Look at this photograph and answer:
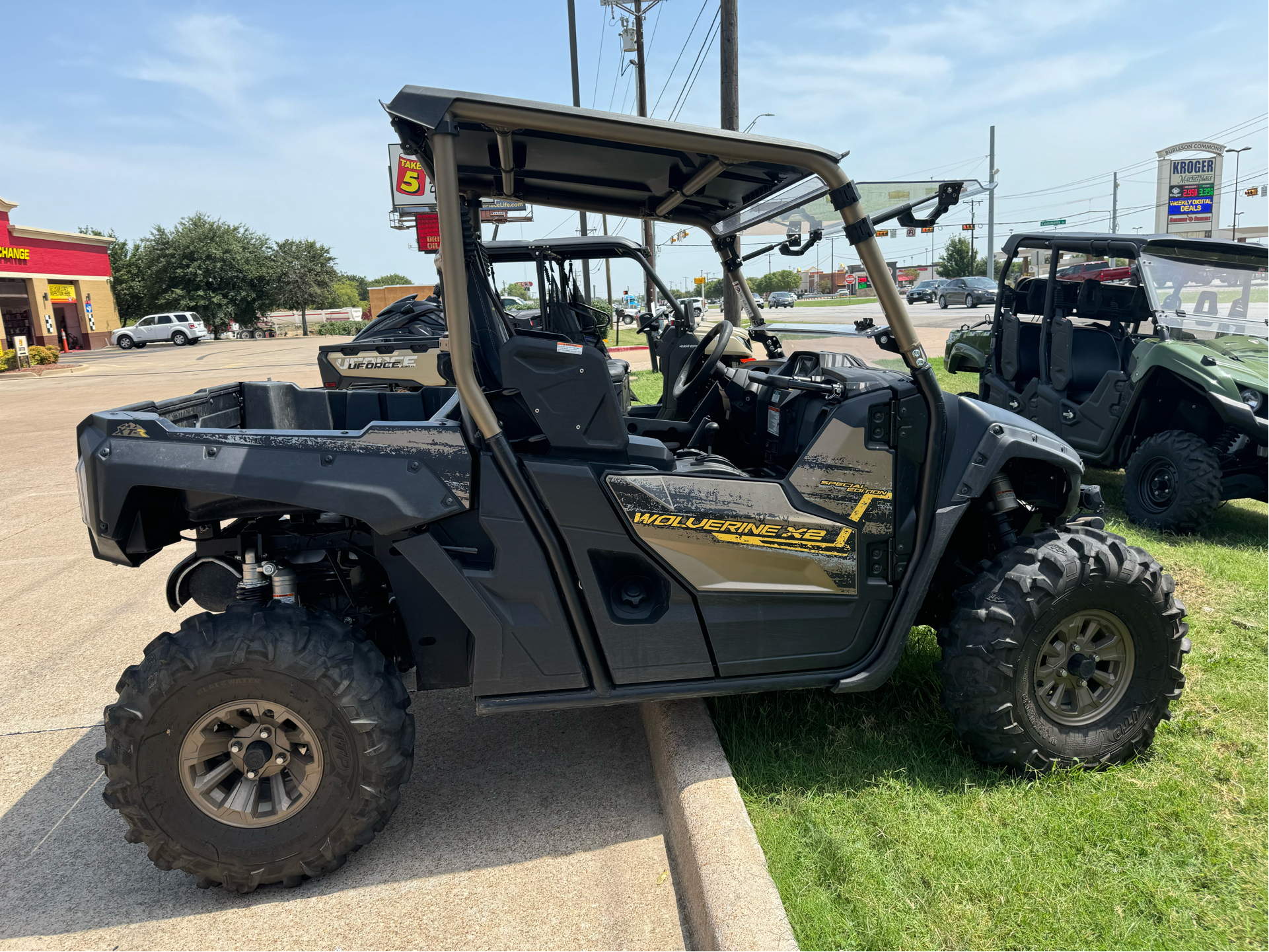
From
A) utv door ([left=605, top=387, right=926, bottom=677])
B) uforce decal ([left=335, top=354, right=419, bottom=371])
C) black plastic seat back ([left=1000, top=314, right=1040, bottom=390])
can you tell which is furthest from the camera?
uforce decal ([left=335, top=354, right=419, bottom=371])

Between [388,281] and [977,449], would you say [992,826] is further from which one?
[388,281]

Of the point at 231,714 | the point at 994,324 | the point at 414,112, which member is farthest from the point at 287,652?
the point at 994,324

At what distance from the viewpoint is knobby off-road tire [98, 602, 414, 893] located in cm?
254

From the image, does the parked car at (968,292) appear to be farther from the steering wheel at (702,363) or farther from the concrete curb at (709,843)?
the concrete curb at (709,843)

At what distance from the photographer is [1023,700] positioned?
116 inches

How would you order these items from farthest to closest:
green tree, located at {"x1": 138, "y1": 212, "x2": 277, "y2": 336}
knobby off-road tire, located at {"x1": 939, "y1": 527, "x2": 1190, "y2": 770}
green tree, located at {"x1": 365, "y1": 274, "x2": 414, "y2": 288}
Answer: green tree, located at {"x1": 365, "y1": 274, "x2": 414, "y2": 288} → green tree, located at {"x1": 138, "y1": 212, "x2": 277, "y2": 336} → knobby off-road tire, located at {"x1": 939, "y1": 527, "x2": 1190, "y2": 770}

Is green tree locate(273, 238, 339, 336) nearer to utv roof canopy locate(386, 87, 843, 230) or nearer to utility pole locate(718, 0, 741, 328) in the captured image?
utility pole locate(718, 0, 741, 328)

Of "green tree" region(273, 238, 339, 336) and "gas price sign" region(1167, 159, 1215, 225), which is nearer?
"gas price sign" region(1167, 159, 1215, 225)

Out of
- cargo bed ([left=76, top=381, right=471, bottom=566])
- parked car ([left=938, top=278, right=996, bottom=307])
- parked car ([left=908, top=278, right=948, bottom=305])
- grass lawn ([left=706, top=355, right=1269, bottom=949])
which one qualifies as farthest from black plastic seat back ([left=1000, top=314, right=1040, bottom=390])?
parked car ([left=908, top=278, right=948, bottom=305])

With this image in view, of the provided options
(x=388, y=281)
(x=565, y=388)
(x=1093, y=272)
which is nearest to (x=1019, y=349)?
(x=1093, y=272)

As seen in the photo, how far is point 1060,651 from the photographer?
303 centimetres

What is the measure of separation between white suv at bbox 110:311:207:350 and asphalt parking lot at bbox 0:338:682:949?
46426 millimetres

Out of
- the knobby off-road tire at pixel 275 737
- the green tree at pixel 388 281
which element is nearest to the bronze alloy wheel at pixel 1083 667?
the knobby off-road tire at pixel 275 737

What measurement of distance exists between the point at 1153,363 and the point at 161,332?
49265mm
